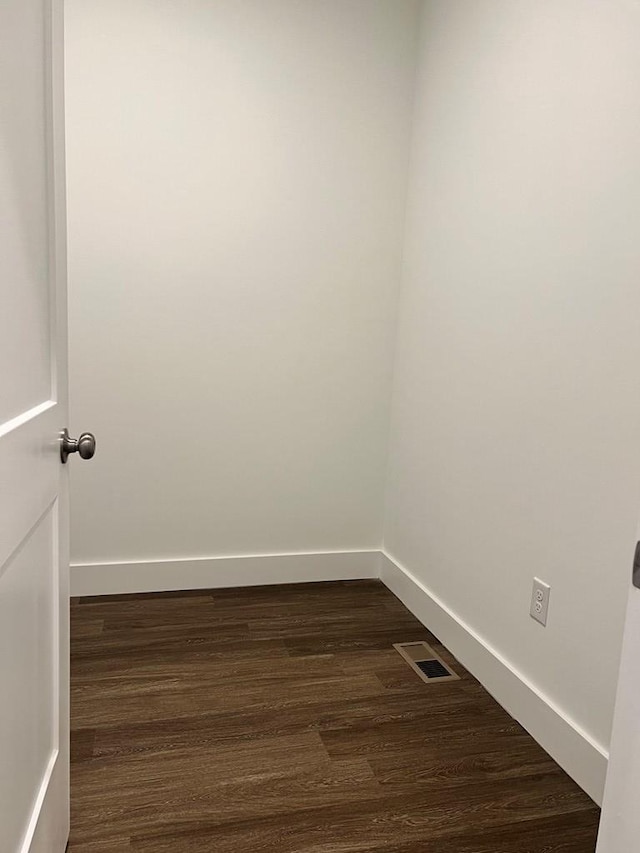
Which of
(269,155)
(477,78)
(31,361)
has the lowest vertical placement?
(31,361)

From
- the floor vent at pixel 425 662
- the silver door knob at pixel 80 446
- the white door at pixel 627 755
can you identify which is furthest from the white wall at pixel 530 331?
the silver door knob at pixel 80 446

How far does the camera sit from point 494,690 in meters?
2.24

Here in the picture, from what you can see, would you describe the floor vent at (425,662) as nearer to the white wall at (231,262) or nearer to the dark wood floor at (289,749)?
the dark wood floor at (289,749)

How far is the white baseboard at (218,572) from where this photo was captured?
2.89m

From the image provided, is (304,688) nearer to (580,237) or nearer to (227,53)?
(580,237)

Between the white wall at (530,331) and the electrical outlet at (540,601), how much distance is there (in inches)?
1.0

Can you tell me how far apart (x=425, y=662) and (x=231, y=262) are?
1.73 meters

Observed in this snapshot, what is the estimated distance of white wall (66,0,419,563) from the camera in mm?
2648

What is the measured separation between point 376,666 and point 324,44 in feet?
7.96

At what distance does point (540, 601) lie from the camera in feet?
6.71

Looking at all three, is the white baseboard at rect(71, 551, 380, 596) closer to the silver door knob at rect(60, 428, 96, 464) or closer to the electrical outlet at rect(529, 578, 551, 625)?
the electrical outlet at rect(529, 578, 551, 625)

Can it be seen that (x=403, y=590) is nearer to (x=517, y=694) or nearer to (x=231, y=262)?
(x=517, y=694)

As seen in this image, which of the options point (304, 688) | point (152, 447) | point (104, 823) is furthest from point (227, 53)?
point (104, 823)

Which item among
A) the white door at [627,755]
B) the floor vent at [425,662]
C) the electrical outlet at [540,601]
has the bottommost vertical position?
the floor vent at [425,662]
